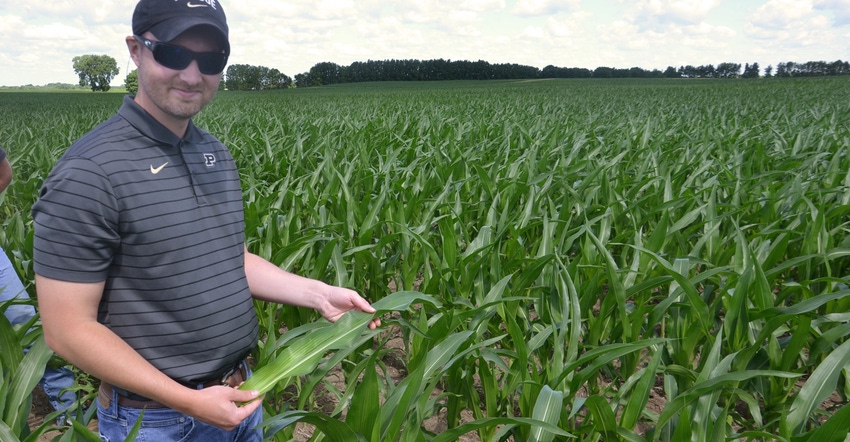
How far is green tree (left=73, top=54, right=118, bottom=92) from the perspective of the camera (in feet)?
218

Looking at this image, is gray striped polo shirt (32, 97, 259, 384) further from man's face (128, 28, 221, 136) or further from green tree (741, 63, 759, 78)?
green tree (741, 63, 759, 78)

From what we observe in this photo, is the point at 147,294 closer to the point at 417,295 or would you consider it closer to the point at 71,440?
the point at 71,440

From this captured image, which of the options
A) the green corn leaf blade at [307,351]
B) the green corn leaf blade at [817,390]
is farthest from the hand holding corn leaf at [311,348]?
the green corn leaf blade at [817,390]

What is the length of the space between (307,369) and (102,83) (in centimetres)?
7815

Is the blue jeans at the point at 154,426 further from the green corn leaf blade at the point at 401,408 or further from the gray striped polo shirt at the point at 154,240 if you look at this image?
the green corn leaf blade at the point at 401,408

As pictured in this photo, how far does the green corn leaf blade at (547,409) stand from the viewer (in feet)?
4.22

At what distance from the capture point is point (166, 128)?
1189 millimetres

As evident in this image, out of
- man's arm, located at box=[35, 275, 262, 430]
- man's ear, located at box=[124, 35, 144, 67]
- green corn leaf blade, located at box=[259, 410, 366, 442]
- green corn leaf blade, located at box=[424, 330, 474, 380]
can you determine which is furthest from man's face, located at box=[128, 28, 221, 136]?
green corn leaf blade, located at box=[424, 330, 474, 380]

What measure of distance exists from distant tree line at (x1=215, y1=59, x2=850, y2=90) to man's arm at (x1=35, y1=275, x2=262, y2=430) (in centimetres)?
6364

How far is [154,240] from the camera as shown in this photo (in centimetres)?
112

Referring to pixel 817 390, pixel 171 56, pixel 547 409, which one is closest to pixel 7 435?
pixel 171 56

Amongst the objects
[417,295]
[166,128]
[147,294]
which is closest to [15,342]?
[147,294]

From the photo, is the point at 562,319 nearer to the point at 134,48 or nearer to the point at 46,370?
the point at 134,48

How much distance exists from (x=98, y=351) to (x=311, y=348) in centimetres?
40
